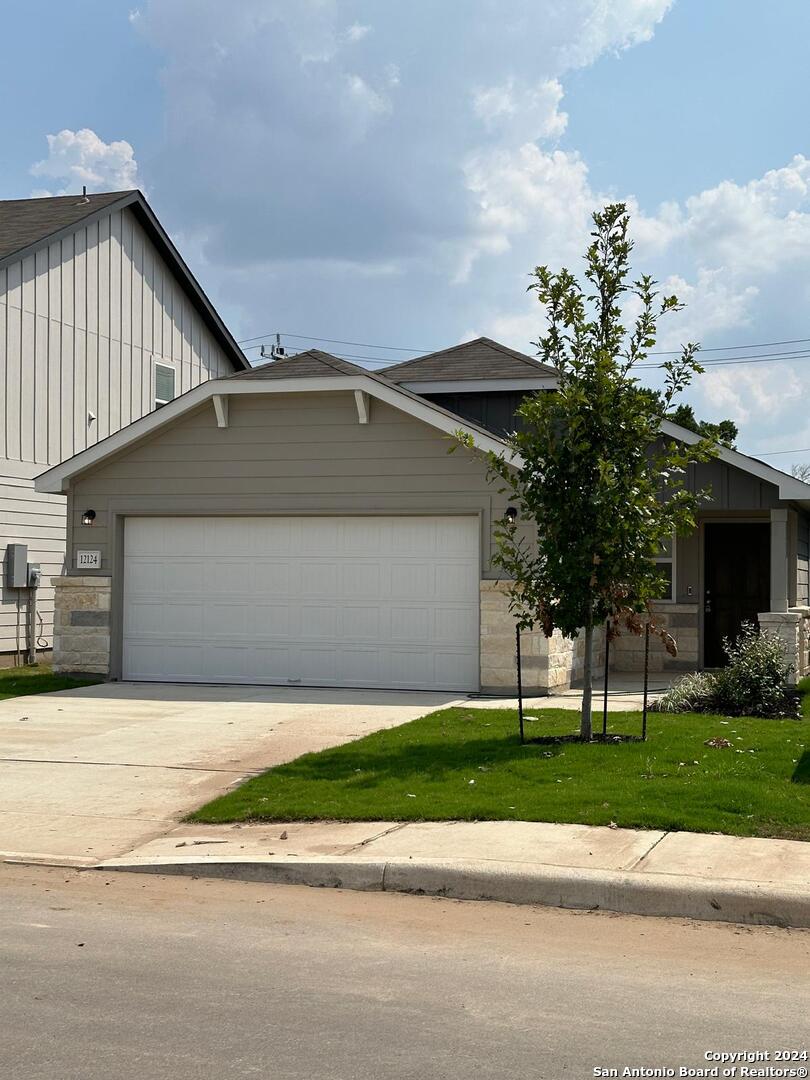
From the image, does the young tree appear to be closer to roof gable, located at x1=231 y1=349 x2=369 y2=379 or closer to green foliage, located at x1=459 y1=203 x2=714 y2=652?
green foliage, located at x1=459 y1=203 x2=714 y2=652

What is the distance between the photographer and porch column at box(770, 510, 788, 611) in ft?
56.9

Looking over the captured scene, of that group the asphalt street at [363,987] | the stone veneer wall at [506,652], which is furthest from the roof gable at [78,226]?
the asphalt street at [363,987]

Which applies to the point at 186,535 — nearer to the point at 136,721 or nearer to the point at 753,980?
the point at 136,721

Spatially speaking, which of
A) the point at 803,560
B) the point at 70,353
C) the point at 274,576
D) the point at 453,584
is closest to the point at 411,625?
the point at 453,584

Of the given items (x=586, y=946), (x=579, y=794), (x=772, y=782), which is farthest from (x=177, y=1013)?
(x=772, y=782)

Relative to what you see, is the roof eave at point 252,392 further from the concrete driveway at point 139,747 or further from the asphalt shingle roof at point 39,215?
the asphalt shingle roof at point 39,215

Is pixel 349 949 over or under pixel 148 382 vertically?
under

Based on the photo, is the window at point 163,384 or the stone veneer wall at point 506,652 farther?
the window at point 163,384

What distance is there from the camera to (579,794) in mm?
9102

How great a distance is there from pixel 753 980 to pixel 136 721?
920 centimetres

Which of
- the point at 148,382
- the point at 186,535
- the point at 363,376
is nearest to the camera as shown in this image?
the point at 363,376

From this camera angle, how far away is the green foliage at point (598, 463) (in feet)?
36.7

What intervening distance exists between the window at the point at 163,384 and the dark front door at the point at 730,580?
11229 millimetres

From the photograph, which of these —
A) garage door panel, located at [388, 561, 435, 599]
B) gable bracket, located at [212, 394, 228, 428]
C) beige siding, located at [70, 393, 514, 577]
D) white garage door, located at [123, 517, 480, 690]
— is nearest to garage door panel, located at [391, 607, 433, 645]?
white garage door, located at [123, 517, 480, 690]
